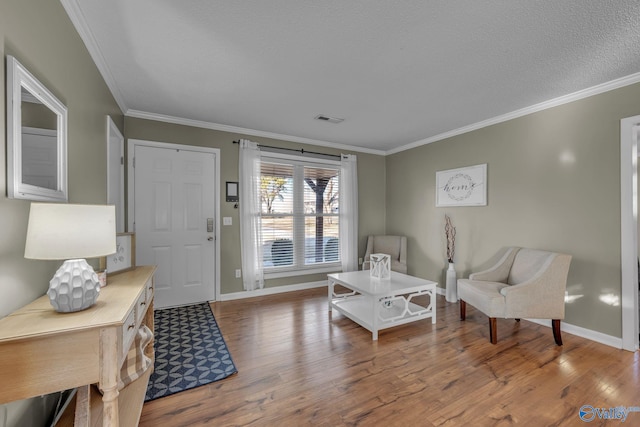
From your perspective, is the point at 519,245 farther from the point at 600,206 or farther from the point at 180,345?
the point at 180,345

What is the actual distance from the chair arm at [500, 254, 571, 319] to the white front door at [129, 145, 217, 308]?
344cm

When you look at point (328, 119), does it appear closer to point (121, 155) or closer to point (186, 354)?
point (121, 155)

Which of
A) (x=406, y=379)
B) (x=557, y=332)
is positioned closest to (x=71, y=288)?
(x=406, y=379)

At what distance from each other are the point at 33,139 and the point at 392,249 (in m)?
4.18

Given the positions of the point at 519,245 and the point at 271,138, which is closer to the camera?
the point at 519,245

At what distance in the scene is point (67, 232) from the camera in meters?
1.09

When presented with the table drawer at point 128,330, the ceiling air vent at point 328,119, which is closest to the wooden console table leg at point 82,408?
the table drawer at point 128,330

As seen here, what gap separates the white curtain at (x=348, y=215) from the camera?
181 inches

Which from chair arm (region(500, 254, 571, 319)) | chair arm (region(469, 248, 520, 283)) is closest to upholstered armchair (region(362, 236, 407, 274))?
chair arm (region(469, 248, 520, 283))

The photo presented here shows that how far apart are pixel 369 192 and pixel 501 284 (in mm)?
2546

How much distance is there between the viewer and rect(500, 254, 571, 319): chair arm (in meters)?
2.49

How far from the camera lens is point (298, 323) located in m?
3.00

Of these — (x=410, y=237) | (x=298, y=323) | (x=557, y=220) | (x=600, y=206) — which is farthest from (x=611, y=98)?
(x=298, y=323)

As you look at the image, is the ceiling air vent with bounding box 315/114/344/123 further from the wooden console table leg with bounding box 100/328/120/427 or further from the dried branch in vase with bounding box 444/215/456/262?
the wooden console table leg with bounding box 100/328/120/427
